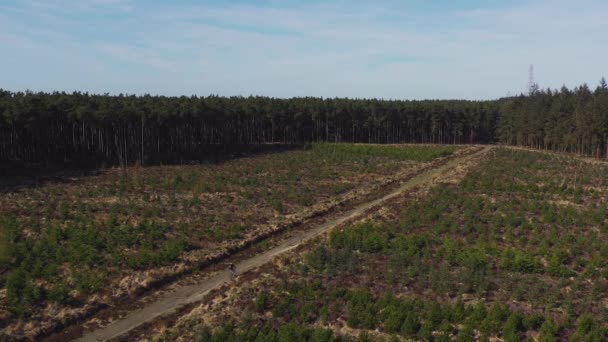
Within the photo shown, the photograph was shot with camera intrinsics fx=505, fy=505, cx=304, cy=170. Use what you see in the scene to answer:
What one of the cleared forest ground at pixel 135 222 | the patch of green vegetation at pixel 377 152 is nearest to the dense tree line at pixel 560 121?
the patch of green vegetation at pixel 377 152

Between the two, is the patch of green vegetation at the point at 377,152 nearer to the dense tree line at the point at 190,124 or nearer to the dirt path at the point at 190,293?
the dense tree line at the point at 190,124

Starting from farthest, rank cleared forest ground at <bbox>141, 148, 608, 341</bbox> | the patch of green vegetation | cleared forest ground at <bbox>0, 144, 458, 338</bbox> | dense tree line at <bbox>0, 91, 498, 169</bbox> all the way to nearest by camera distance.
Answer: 1. the patch of green vegetation
2. dense tree line at <bbox>0, 91, 498, 169</bbox>
3. cleared forest ground at <bbox>0, 144, 458, 338</bbox>
4. cleared forest ground at <bbox>141, 148, 608, 341</bbox>

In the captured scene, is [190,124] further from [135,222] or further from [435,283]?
[435,283]

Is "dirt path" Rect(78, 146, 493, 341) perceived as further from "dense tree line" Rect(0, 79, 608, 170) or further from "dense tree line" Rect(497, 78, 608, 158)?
"dense tree line" Rect(497, 78, 608, 158)

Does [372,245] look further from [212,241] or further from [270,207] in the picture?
[270,207]

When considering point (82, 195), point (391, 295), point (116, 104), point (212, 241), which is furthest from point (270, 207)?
point (116, 104)

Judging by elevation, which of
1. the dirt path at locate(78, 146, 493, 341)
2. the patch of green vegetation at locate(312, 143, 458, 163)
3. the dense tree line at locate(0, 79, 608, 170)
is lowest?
the dirt path at locate(78, 146, 493, 341)

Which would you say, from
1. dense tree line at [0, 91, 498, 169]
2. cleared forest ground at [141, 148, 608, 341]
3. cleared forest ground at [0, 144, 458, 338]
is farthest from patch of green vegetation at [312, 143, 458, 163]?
cleared forest ground at [141, 148, 608, 341]
